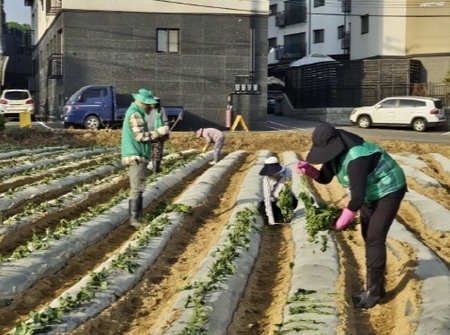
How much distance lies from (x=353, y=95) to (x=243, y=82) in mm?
6330

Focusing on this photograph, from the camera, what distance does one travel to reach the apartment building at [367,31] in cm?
3484

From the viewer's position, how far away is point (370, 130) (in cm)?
2931


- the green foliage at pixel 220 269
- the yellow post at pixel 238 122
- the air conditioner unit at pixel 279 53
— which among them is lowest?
the green foliage at pixel 220 269

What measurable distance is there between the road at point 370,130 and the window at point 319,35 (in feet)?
37.9

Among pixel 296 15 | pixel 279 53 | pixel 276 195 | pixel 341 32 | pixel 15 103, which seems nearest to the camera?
pixel 276 195

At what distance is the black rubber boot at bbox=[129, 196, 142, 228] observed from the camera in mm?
9305

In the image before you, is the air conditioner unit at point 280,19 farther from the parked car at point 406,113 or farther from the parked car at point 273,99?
the parked car at point 406,113

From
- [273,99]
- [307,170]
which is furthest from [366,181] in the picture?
[273,99]

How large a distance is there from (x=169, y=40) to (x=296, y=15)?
20756 millimetres

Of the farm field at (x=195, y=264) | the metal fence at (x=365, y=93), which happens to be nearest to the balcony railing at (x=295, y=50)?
the metal fence at (x=365, y=93)

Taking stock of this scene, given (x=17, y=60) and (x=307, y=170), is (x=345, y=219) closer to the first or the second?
(x=307, y=170)

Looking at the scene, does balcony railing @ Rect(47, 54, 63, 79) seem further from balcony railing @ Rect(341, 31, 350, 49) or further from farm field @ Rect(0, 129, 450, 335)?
balcony railing @ Rect(341, 31, 350, 49)

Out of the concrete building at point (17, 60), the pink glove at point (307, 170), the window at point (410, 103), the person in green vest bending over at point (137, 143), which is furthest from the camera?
the concrete building at point (17, 60)

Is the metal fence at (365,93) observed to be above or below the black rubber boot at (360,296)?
above
